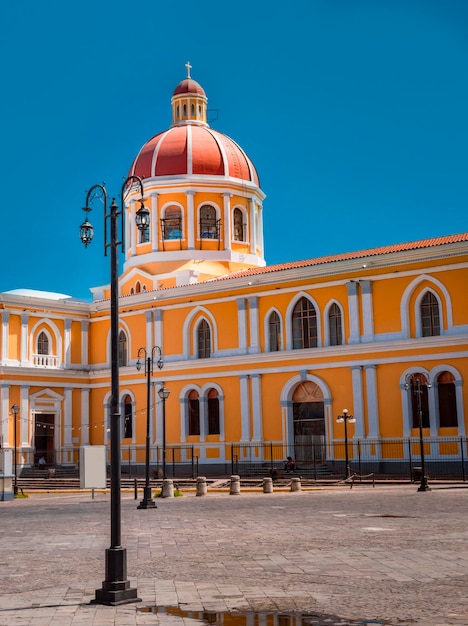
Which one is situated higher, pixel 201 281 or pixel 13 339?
pixel 201 281

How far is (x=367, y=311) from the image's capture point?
40281 mm

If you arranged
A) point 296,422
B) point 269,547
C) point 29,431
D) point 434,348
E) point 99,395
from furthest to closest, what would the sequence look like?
1. point 99,395
2. point 29,431
3. point 296,422
4. point 434,348
5. point 269,547

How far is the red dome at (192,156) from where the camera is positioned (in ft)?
171

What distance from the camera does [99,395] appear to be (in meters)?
51.7

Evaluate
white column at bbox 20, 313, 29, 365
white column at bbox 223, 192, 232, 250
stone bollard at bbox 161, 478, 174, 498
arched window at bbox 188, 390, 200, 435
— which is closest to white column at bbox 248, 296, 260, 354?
Result: arched window at bbox 188, 390, 200, 435

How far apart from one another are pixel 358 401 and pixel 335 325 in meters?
3.86

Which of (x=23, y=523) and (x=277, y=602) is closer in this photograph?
(x=277, y=602)

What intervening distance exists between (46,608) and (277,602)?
247 cm

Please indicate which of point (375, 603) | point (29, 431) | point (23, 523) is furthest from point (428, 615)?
point (29, 431)

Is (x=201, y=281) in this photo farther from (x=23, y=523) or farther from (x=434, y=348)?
(x=23, y=523)

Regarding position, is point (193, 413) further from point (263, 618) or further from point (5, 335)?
point (263, 618)

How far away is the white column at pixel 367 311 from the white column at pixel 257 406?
624cm

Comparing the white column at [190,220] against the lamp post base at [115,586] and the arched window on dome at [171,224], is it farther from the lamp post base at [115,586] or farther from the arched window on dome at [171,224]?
the lamp post base at [115,586]

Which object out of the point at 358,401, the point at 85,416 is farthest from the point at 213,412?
the point at 85,416
